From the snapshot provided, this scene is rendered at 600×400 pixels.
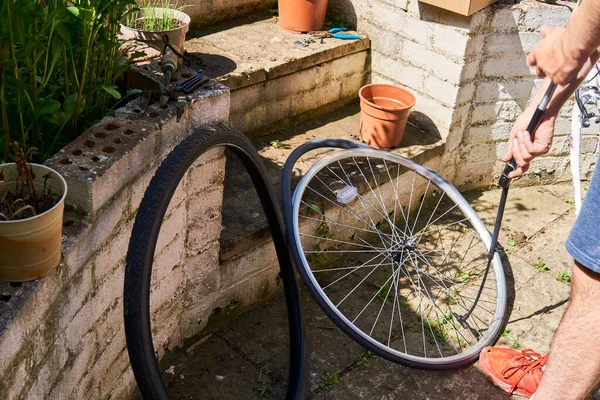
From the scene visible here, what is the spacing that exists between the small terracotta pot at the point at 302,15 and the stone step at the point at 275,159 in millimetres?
575

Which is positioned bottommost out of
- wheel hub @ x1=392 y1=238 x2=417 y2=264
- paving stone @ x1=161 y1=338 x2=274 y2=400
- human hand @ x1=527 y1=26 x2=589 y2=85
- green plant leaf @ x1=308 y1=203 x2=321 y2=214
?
paving stone @ x1=161 y1=338 x2=274 y2=400

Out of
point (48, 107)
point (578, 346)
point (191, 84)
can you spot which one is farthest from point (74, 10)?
point (578, 346)

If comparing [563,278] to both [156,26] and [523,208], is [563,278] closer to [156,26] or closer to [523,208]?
[523,208]

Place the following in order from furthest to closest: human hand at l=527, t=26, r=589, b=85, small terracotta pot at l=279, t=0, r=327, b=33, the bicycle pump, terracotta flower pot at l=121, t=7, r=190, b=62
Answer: small terracotta pot at l=279, t=0, r=327, b=33
terracotta flower pot at l=121, t=7, r=190, b=62
the bicycle pump
human hand at l=527, t=26, r=589, b=85

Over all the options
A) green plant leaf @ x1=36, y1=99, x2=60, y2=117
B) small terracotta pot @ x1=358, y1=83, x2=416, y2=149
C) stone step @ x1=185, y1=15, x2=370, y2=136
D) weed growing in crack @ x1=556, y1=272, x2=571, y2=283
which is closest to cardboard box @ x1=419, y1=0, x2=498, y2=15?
small terracotta pot @ x1=358, y1=83, x2=416, y2=149

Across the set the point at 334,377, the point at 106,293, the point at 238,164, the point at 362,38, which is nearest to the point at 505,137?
the point at 362,38

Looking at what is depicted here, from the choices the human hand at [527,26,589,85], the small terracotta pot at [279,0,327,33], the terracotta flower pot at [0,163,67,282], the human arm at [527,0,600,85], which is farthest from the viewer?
the small terracotta pot at [279,0,327,33]

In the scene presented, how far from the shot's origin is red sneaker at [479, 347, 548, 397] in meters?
3.55

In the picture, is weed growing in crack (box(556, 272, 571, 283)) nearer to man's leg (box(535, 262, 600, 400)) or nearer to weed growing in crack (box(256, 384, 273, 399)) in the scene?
man's leg (box(535, 262, 600, 400))

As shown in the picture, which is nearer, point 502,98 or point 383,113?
point 383,113

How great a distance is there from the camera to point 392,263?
4.06 meters

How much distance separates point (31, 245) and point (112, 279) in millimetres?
663

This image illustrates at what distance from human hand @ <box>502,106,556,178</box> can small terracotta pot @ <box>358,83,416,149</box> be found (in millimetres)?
1049

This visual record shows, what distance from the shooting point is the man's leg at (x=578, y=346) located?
279 cm
